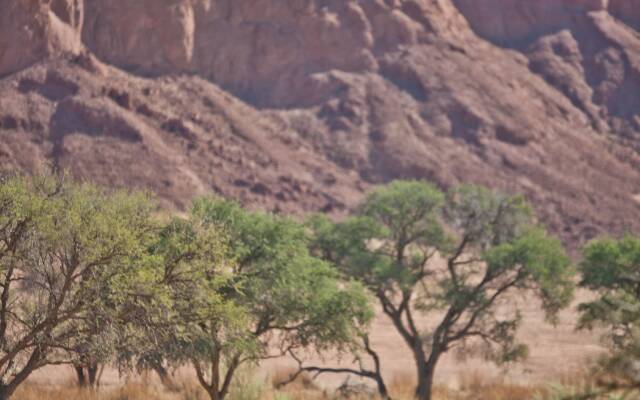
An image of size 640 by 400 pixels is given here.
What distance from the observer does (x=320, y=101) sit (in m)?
82.4

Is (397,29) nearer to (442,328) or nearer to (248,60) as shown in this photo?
(248,60)

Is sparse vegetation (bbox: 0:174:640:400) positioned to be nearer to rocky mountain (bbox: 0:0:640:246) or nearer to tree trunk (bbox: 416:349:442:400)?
tree trunk (bbox: 416:349:442:400)

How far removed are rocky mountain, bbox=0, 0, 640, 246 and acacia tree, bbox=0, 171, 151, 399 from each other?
4821cm

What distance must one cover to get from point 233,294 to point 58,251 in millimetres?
4431

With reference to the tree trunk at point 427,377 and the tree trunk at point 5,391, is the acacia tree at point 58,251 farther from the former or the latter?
the tree trunk at point 427,377

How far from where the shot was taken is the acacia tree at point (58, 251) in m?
14.6

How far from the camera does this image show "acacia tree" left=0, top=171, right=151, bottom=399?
14.6 metres

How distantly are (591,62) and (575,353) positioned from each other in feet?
209

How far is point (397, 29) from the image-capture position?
89500 millimetres

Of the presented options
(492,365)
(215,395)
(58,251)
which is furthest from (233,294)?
(492,365)

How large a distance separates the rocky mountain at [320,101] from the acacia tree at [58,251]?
48.2 meters

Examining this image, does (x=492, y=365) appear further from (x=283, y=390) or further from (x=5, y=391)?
(x=5, y=391)

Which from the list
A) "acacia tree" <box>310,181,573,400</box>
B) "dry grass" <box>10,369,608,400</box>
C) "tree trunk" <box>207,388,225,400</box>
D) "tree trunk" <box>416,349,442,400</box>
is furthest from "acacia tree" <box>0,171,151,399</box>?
"tree trunk" <box>416,349,442,400</box>

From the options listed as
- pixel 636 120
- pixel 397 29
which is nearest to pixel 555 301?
pixel 397 29
